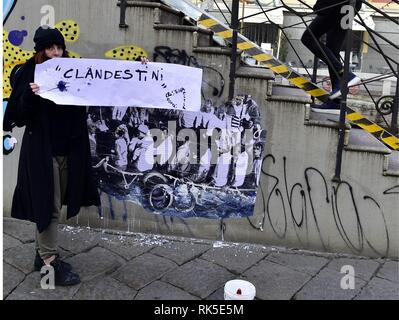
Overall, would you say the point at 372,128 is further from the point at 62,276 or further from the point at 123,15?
the point at 62,276

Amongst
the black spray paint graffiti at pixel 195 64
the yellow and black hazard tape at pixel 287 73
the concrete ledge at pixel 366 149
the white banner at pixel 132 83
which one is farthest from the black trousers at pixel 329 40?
the white banner at pixel 132 83

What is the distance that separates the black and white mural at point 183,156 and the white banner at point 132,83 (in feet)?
0.95

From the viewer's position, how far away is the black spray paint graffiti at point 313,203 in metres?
4.38

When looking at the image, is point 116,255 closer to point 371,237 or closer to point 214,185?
point 214,185

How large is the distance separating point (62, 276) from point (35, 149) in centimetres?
104

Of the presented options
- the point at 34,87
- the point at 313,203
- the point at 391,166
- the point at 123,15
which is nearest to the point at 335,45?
the point at 391,166

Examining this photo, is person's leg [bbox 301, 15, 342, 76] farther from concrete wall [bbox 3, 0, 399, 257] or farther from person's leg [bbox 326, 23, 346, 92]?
concrete wall [bbox 3, 0, 399, 257]

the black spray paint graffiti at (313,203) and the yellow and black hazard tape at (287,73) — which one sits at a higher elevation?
the yellow and black hazard tape at (287,73)

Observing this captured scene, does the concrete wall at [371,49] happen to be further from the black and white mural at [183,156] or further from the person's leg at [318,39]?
the black and white mural at [183,156]

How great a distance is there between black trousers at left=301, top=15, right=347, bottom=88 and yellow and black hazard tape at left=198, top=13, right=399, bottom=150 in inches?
10.7

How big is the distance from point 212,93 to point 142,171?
1.05 metres

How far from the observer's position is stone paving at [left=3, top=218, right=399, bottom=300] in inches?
144

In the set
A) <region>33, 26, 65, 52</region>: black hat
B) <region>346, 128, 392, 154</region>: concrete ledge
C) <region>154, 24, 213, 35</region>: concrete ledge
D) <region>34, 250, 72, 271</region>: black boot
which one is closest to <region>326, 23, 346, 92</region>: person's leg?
<region>346, 128, 392, 154</region>: concrete ledge

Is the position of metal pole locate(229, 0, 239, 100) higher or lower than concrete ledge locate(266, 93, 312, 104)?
higher
